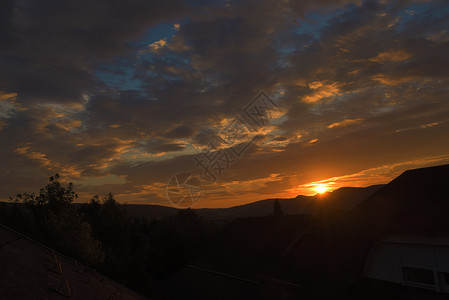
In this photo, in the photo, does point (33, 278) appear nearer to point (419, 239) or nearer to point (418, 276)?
point (419, 239)

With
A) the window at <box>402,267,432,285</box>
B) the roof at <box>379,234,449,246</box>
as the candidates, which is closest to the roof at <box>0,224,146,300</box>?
the roof at <box>379,234,449,246</box>

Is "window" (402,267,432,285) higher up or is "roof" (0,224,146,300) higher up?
"roof" (0,224,146,300)

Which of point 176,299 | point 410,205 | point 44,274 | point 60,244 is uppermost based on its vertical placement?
point 410,205

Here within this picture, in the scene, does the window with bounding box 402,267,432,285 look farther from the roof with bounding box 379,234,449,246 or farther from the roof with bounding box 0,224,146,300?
the roof with bounding box 0,224,146,300

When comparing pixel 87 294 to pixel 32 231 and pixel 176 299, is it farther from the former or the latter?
pixel 32 231

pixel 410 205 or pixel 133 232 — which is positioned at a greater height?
pixel 410 205

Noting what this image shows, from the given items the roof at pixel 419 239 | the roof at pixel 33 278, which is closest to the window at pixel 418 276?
the roof at pixel 419 239

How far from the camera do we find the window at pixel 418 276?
9633mm

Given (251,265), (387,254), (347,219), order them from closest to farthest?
(387,254)
(347,219)
(251,265)

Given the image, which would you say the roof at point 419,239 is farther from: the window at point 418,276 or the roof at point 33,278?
the roof at point 33,278

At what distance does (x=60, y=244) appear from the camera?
34188mm

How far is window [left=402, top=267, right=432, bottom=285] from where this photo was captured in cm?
963

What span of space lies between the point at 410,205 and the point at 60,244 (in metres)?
38.4

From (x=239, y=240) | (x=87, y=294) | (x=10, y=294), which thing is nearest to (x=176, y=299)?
(x=239, y=240)
